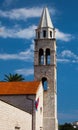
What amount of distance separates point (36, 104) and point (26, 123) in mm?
8853

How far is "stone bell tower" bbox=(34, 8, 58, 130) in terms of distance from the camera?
53.9 m

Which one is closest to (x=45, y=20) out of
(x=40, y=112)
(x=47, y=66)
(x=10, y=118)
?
(x=47, y=66)

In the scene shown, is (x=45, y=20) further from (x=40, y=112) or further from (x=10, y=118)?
(x=10, y=118)

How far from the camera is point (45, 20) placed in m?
58.7

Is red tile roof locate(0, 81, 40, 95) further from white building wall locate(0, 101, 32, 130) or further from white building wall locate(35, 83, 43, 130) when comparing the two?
white building wall locate(0, 101, 32, 130)

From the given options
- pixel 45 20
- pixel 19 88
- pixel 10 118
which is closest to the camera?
pixel 10 118

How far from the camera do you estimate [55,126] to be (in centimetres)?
5384

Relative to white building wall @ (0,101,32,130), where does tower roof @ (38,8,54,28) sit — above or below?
above

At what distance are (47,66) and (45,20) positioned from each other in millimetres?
7067

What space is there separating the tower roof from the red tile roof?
10.5 m

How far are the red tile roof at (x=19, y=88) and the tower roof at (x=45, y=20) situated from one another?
10.5 m

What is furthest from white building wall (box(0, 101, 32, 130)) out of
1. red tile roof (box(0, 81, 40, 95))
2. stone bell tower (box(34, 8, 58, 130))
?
stone bell tower (box(34, 8, 58, 130))

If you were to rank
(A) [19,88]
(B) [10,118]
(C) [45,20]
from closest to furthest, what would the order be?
(B) [10,118], (A) [19,88], (C) [45,20]

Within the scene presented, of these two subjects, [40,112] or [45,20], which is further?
[45,20]
